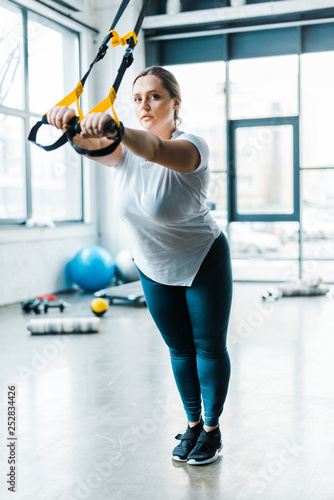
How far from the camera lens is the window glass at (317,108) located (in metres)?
6.80

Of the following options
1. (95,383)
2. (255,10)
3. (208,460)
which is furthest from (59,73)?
(208,460)

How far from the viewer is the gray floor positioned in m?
1.78

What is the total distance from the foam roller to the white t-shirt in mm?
2413

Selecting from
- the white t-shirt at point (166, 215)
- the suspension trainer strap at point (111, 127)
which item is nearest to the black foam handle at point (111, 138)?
the suspension trainer strap at point (111, 127)

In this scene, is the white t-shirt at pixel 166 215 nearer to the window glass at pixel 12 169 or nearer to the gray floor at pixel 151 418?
the gray floor at pixel 151 418

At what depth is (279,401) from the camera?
2588 mm

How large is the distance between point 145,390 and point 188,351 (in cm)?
95

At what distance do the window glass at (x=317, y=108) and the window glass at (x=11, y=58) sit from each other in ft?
10.9

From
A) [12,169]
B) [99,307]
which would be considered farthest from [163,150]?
[12,169]

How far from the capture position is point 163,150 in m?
1.41

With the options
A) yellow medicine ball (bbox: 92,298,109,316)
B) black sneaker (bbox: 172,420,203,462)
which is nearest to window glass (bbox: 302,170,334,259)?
yellow medicine ball (bbox: 92,298,109,316)

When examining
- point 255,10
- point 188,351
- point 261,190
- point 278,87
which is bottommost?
point 188,351

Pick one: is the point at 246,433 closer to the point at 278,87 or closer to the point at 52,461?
the point at 52,461

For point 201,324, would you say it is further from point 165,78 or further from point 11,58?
point 11,58
